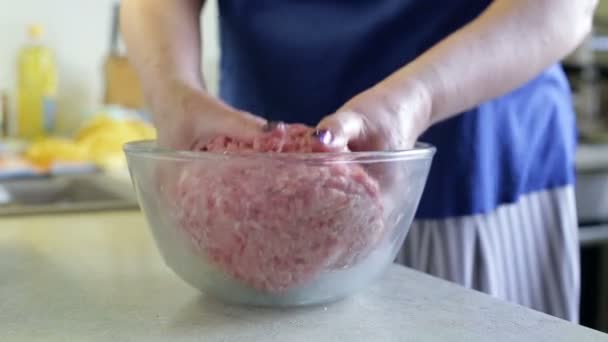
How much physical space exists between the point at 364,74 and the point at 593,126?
5.20 ft

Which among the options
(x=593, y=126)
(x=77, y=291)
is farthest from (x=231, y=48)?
(x=593, y=126)

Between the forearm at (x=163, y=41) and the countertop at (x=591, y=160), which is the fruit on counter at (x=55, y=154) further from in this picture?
the countertop at (x=591, y=160)

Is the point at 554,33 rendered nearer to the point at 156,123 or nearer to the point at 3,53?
the point at 156,123

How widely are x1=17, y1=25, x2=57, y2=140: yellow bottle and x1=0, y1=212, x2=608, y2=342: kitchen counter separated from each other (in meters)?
1.12

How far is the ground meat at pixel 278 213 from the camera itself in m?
0.39

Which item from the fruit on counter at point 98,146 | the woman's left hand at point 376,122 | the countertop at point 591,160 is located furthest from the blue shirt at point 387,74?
the countertop at point 591,160

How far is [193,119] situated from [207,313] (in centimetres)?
13

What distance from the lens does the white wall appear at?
164 centimetres

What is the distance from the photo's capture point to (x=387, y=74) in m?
0.70

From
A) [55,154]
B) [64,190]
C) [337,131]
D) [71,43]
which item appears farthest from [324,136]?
[71,43]

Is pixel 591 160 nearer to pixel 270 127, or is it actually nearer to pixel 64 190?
pixel 64 190

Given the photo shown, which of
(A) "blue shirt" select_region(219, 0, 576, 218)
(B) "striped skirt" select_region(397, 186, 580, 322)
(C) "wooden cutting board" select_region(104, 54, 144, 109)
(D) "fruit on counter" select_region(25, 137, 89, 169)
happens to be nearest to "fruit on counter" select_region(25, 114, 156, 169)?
(D) "fruit on counter" select_region(25, 137, 89, 169)

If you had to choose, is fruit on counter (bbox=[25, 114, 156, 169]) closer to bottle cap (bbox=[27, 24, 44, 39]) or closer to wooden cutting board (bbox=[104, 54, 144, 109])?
wooden cutting board (bbox=[104, 54, 144, 109])

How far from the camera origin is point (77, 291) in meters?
0.48
